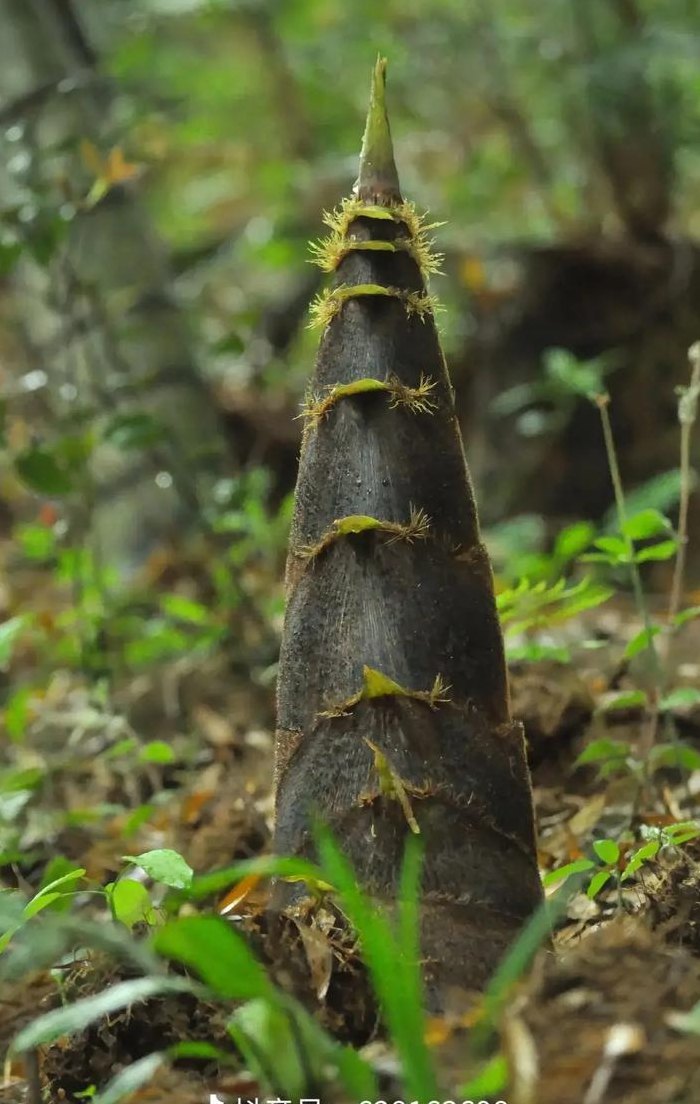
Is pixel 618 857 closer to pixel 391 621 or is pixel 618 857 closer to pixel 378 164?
pixel 391 621

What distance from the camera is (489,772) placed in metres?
1.65

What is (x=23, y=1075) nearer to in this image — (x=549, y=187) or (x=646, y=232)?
(x=646, y=232)

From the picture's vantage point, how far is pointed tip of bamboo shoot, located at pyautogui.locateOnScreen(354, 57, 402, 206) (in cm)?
176

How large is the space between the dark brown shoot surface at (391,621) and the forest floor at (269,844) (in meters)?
0.17

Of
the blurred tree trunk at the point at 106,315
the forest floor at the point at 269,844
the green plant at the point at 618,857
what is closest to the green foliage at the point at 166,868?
the forest floor at the point at 269,844

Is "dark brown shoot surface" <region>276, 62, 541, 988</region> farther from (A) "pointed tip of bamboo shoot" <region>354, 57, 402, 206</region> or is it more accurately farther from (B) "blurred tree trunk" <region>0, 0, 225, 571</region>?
(B) "blurred tree trunk" <region>0, 0, 225, 571</region>

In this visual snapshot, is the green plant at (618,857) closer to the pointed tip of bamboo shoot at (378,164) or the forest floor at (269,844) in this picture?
the forest floor at (269,844)

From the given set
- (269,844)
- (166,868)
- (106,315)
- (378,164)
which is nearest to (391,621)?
(166,868)

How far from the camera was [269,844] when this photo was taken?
2.54m

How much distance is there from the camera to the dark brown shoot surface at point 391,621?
160cm

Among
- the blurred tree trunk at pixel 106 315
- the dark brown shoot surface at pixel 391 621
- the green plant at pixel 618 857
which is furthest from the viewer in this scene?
the blurred tree trunk at pixel 106 315

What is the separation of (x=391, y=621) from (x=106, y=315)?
9.49ft

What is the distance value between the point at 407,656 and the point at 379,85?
94cm

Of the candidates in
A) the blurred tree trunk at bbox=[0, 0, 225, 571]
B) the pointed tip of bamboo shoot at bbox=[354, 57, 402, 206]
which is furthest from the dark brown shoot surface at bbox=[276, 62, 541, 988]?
the blurred tree trunk at bbox=[0, 0, 225, 571]
